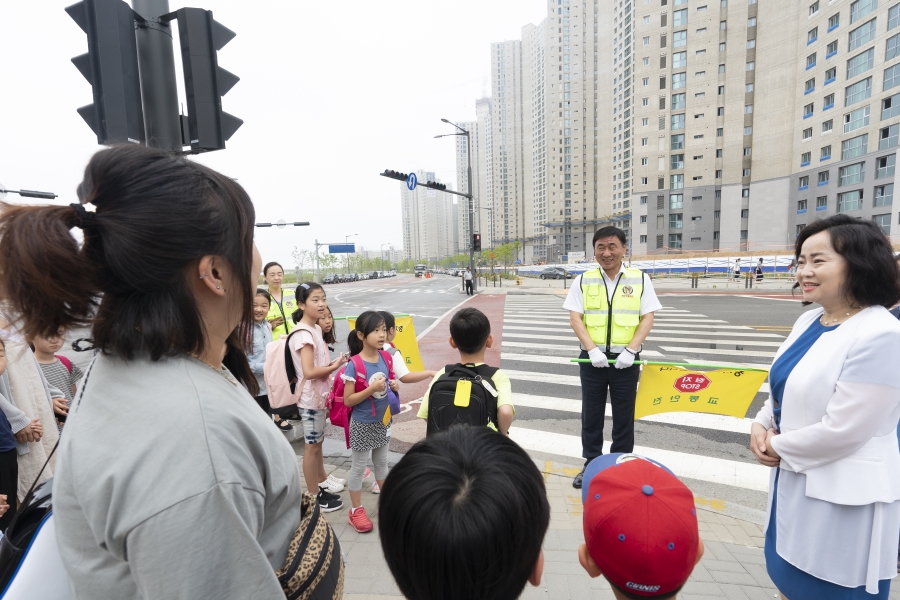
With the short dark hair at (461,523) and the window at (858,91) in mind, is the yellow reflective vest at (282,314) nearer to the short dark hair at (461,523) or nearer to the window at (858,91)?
the short dark hair at (461,523)

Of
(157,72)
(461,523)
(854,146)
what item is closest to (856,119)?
(854,146)

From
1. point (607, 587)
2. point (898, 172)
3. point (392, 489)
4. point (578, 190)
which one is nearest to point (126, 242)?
A: point (392, 489)

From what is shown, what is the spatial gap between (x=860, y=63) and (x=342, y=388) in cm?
5510

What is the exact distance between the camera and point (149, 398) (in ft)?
2.91

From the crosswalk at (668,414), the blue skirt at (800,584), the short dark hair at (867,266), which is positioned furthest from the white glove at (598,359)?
the short dark hair at (867,266)

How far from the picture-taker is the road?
14.2 ft

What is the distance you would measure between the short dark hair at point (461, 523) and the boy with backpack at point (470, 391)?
1.26 metres

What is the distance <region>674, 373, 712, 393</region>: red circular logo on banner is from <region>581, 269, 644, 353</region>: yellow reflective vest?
1.87 feet

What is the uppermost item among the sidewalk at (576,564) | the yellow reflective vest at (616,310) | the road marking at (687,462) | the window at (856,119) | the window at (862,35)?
the window at (862,35)

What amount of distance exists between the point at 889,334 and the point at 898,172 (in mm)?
50212

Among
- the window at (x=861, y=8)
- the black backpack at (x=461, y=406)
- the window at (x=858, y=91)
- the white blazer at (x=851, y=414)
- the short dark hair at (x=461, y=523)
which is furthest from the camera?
the window at (x=858, y=91)

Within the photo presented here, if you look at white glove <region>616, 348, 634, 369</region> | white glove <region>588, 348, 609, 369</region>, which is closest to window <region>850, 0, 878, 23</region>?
white glove <region>616, 348, 634, 369</region>

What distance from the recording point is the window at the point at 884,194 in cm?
3747

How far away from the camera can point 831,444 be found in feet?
5.93
